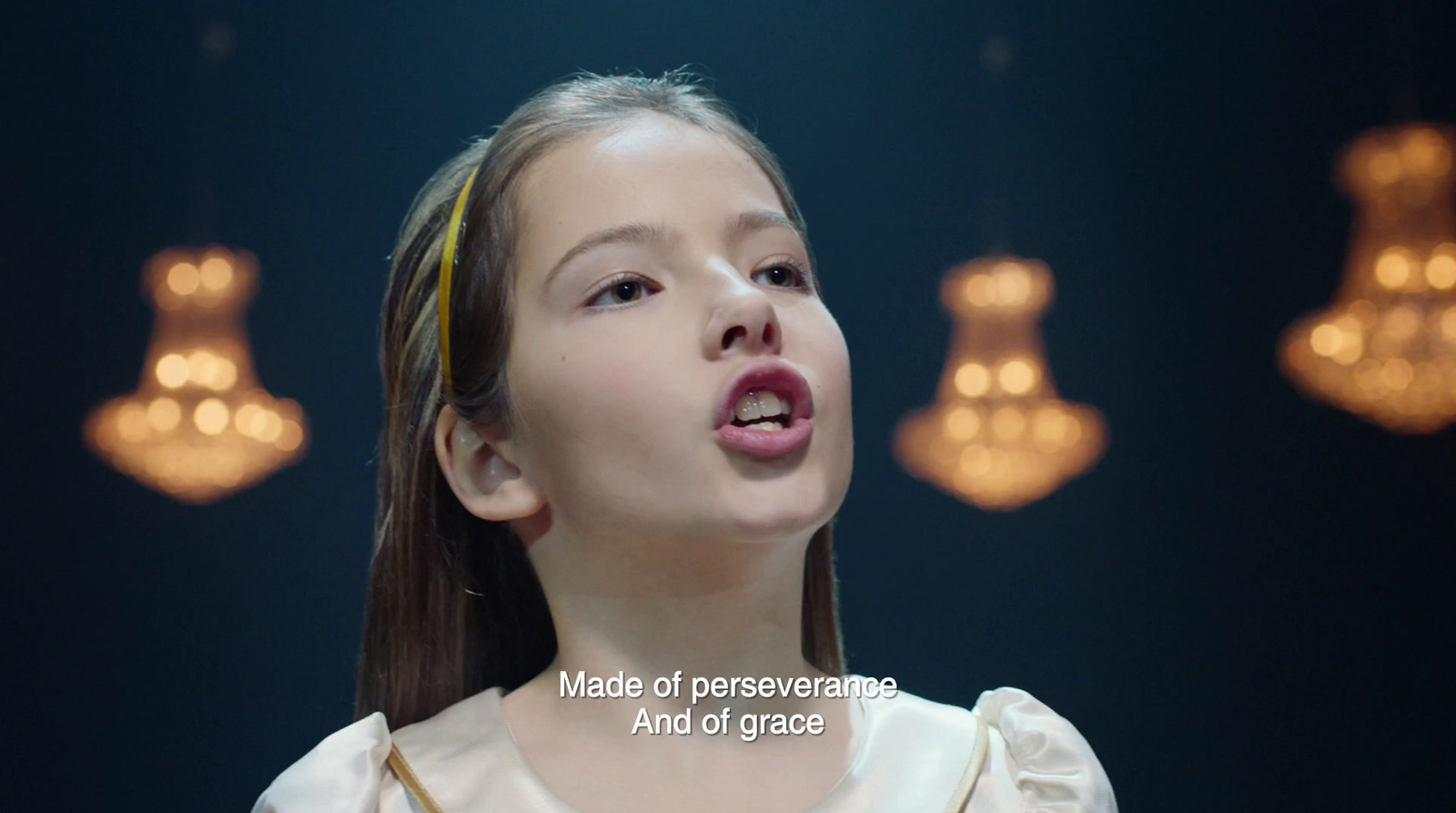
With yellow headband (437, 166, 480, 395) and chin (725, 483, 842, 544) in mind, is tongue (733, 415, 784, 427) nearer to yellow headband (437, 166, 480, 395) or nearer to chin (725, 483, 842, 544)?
chin (725, 483, 842, 544)

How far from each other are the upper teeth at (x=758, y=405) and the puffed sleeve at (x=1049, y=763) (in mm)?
417

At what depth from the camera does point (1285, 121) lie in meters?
1.74

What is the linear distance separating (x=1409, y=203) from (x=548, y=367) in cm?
122

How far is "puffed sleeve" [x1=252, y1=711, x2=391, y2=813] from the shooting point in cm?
121

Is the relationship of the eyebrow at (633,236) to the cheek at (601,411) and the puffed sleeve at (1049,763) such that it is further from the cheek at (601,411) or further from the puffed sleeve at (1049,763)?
the puffed sleeve at (1049,763)

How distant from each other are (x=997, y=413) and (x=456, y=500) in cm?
70

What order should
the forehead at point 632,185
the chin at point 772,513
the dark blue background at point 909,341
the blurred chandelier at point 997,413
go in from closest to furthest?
1. the chin at point 772,513
2. the forehead at point 632,185
3. the dark blue background at point 909,341
4. the blurred chandelier at point 997,413

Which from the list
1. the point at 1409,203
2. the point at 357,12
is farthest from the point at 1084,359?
the point at 357,12

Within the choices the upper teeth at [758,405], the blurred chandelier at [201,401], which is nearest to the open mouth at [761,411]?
the upper teeth at [758,405]

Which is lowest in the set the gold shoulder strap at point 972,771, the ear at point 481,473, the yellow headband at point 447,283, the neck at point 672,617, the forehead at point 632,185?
the gold shoulder strap at point 972,771

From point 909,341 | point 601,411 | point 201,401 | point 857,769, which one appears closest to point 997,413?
point 909,341

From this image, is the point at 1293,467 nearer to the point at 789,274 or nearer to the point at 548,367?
the point at 789,274

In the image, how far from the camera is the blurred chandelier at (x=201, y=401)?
1.58 m

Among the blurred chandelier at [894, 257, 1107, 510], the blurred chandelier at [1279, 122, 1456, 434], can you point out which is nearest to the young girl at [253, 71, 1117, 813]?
the blurred chandelier at [894, 257, 1107, 510]
